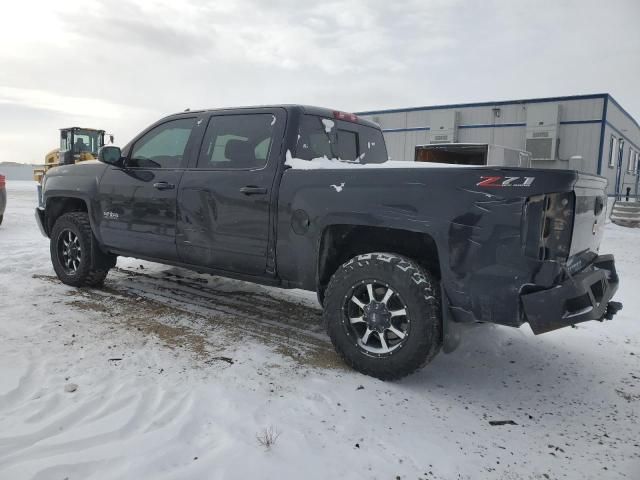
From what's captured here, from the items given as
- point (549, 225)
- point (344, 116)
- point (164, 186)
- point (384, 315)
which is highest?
point (344, 116)

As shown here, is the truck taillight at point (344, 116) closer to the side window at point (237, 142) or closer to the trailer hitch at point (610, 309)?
the side window at point (237, 142)

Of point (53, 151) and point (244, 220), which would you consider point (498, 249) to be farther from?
point (53, 151)

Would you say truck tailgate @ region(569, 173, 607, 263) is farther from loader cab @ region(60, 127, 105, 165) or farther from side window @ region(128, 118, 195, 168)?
loader cab @ region(60, 127, 105, 165)

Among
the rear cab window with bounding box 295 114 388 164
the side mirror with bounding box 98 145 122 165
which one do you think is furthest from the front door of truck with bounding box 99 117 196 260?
the rear cab window with bounding box 295 114 388 164

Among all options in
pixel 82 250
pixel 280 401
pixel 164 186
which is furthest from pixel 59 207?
pixel 280 401

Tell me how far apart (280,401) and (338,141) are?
2.36 metres

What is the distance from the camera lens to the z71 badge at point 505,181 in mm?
2617

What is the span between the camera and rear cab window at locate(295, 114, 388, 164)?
3.84m

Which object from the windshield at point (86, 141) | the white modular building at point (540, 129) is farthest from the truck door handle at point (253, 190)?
the windshield at point (86, 141)

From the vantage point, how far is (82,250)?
202 inches

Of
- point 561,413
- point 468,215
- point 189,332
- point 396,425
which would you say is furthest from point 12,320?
point 561,413

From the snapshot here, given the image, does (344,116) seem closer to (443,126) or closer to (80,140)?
(443,126)

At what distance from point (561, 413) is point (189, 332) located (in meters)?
2.91

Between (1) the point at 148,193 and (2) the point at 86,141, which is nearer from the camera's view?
(1) the point at 148,193
